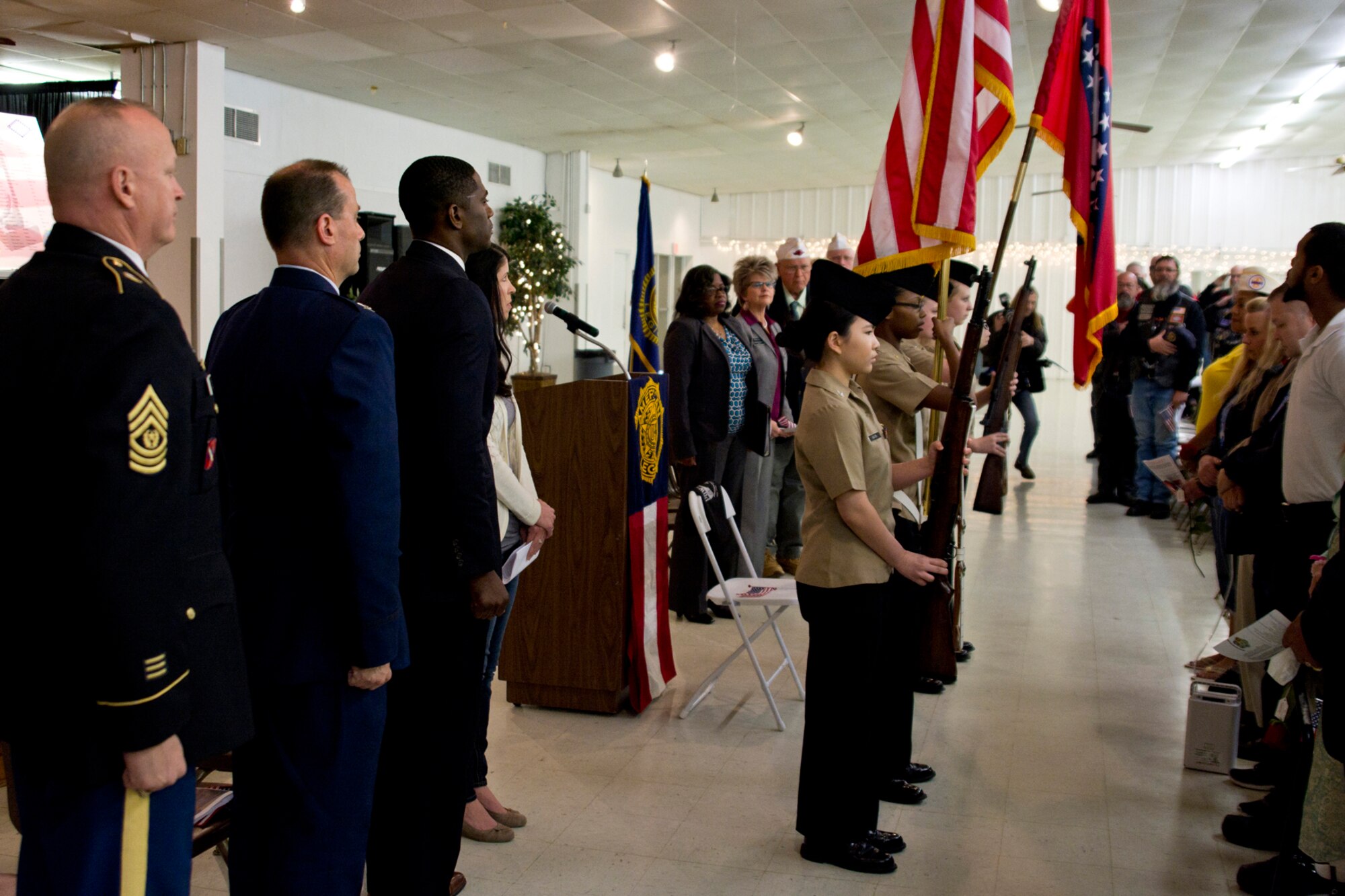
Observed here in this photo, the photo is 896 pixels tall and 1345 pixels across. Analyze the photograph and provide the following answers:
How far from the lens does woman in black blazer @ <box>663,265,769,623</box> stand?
5035 millimetres

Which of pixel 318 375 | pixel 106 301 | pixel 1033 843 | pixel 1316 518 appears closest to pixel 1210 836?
pixel 1033 843

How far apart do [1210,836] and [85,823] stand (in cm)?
286

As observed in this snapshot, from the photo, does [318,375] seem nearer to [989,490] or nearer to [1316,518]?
[989,490]

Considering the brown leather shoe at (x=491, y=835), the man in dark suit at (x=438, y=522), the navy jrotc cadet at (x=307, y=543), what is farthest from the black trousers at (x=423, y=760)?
the brown leather shoe at (x=491, y=835)

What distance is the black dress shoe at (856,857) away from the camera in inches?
109

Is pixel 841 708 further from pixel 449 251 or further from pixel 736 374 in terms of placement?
pixel 736 374

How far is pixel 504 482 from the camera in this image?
8.36 feet

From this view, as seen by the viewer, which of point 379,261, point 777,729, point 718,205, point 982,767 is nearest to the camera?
point 982,767

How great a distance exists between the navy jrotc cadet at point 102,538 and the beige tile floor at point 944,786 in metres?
1.35

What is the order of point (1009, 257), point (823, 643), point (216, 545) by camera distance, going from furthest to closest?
point (1009, 257)
point (823, 643)
point (216, 545)

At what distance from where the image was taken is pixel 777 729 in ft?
12.5

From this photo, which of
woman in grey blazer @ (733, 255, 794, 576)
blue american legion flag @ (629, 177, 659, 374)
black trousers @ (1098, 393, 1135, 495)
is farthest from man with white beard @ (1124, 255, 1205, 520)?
blue american legion flag @ (629, 177, 659, 374)

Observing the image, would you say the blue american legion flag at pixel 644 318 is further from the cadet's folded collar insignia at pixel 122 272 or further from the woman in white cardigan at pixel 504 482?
the cadet's folded collar insignia at pixel 122 272

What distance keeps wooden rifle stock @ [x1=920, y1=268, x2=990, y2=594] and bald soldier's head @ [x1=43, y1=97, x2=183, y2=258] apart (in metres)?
2.09
